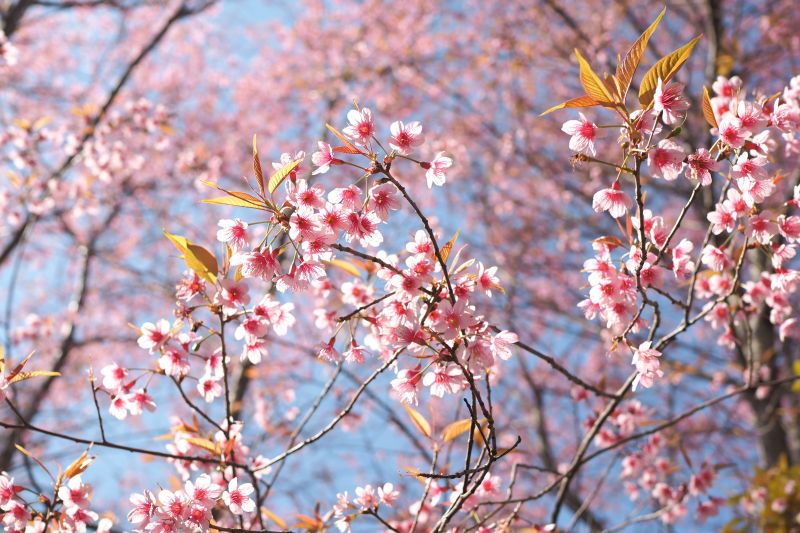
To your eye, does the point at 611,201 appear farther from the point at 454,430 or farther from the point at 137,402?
the point at 137,402

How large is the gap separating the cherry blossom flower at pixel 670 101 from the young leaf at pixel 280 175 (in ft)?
2.60

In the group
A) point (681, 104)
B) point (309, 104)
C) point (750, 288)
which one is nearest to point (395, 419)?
point (750, 288)

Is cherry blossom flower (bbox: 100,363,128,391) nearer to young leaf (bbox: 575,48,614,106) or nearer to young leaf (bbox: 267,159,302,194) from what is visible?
young leaf (bbox: 267,159,302,194)

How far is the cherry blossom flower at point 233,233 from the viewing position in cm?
142

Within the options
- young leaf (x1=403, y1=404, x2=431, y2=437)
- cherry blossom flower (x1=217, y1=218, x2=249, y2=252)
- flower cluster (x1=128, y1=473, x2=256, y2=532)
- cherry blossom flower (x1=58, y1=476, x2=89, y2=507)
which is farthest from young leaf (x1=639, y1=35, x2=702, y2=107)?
cherry blossom flower (x1=58, y1=476, x2=89, y2=507)

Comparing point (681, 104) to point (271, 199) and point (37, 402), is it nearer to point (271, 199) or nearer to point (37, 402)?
point (271, 199)

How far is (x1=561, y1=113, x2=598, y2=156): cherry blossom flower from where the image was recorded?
1372 millimetres

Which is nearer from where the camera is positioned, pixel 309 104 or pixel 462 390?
pixel 462 390

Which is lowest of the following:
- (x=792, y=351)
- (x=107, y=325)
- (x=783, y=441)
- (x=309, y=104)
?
(x=783, y=441)

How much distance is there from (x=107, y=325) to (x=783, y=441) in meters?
9.99

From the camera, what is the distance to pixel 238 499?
1.59 metres

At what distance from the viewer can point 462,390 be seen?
152 centimetres

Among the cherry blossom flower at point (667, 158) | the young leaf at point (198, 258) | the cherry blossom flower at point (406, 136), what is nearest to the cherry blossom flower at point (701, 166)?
the cherry blossom flower at point (667, 158)

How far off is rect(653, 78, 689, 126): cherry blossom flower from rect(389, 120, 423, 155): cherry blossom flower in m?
0.53
